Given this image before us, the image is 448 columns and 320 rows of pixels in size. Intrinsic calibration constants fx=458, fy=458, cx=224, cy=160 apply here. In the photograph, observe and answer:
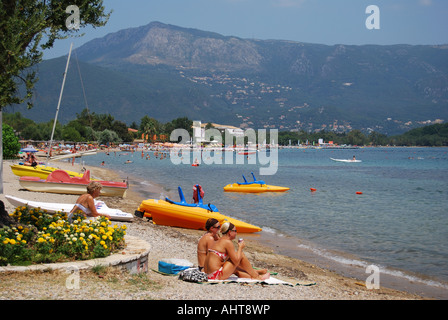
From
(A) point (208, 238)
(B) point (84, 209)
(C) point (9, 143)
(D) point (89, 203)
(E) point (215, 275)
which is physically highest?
(C) point (9, 143)

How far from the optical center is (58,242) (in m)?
8.67

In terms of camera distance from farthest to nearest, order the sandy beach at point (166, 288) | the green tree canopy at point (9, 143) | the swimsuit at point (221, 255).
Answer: the green tree canopy at point (9, 143) → the swimsuit at point (221, 255) → the sandy beach at point (166, 288)

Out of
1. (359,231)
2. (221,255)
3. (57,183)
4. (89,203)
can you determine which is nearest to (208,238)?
(221,255)

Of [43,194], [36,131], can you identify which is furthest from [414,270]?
[36,131]

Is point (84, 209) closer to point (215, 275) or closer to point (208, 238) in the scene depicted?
point (208, 238)

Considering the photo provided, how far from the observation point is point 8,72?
869 cm

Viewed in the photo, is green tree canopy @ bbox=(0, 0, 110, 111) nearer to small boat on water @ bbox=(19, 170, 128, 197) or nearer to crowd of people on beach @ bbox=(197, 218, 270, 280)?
crowd of people on beach @ bbox=(197, 218, 270, 280)

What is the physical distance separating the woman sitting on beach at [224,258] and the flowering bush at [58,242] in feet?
6.41

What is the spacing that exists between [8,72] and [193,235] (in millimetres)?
10352

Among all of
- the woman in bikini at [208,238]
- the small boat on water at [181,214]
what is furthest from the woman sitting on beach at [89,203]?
the small boat on water at [181,214]

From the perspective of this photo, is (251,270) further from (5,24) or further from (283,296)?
(5,24)

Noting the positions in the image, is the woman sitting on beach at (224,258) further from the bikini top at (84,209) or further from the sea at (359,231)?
the sea at (359,231)

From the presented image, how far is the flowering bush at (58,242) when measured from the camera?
26.7 feet

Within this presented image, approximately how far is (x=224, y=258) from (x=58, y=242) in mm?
3234
